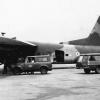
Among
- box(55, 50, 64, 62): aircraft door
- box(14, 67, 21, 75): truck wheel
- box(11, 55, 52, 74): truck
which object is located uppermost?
box(55, 50, 64, 62): aircraft door

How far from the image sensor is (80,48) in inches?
1598

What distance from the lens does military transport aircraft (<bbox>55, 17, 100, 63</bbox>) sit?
3878cm

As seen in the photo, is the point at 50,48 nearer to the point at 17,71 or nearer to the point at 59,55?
the point at 59,55

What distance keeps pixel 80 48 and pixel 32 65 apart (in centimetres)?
1447

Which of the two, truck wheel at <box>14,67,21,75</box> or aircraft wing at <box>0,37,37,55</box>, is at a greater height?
aircraft wing at <box>0,37,37,55</box>

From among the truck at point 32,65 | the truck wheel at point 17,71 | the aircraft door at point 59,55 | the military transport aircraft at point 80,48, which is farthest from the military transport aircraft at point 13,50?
the military transport aircraft at point 80,48

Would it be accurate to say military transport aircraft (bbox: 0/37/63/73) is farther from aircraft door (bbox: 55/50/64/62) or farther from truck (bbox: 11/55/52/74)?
aircraft door (bbox: 55/50/64/62)

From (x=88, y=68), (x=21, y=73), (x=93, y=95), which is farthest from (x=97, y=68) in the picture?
(x=93, y=95)

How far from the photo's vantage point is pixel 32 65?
1090 inches

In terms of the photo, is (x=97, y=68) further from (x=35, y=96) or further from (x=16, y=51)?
(x=35, y=96)

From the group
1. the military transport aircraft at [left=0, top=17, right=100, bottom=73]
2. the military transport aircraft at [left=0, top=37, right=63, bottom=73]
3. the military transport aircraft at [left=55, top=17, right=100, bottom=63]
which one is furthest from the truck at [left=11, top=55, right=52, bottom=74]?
the military transport aircraft at [left=55, top=17, right=100, bottom=63]

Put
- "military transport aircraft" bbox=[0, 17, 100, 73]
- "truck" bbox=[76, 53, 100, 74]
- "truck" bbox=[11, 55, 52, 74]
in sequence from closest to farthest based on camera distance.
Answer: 1. "truck" bbox=[11, 55, 52, 74]
2. "truck" bbox=[76, 53, 100, 74]
3. "military transport aircraft" bbox=[0, 17, 100, 73]

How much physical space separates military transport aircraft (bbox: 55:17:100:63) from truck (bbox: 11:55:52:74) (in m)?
10.3

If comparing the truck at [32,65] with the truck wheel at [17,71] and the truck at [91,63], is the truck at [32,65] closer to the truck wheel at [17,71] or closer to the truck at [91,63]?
the truck wheel at [17,71]
